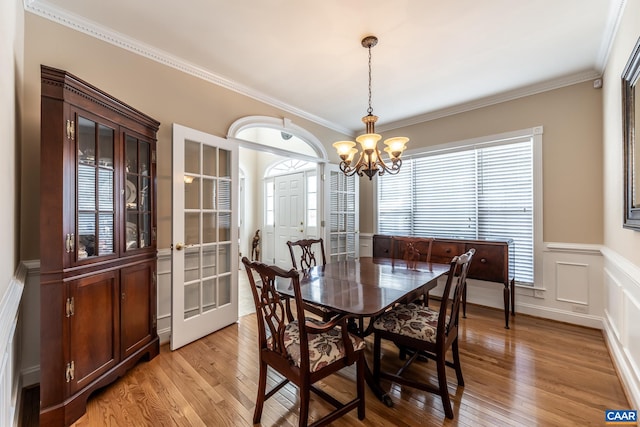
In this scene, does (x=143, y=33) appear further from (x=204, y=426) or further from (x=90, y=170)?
(x=204, y=426)

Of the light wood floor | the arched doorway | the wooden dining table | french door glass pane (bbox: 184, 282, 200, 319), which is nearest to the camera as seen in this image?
the wooden dining table

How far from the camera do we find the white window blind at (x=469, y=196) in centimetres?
336

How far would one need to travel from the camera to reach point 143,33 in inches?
89.4

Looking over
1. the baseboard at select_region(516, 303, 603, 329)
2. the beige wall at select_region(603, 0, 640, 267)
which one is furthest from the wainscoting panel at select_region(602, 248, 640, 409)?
the baseboard at select_region(516, 303, 603, 329)

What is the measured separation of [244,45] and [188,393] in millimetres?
2804

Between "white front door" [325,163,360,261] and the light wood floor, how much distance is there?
2129 millimetres

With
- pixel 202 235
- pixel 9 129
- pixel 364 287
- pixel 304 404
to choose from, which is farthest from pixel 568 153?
pixel 9 129

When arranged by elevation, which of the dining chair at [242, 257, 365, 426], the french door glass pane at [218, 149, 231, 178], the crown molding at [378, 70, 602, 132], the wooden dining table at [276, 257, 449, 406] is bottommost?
the dining chair at [242, 257, 365, 426]

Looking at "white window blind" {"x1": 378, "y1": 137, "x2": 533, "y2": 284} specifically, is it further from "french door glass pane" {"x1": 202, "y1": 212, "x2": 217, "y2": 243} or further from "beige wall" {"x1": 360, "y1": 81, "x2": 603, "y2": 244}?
"french door glass pane" {"x1": 202, "y1": 212, "x2": 217, "y2": 243}

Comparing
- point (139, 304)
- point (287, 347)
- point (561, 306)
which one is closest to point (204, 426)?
point (287, 347)

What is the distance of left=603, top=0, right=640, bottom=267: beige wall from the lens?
1.81 m

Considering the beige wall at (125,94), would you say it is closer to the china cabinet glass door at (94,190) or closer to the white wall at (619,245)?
the china cabinet glass door at (94,190)

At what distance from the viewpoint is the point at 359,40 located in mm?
2340

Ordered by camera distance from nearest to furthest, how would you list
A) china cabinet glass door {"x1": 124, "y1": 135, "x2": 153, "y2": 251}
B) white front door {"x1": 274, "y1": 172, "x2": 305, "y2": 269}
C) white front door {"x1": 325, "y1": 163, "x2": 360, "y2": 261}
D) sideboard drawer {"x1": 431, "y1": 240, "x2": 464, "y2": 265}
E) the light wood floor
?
the light wood floor, china cabinet glass door {"x1": 124, "y1": 135, "x2": 153, "y2": 251}, sideboard drawer {"x1": 431, "y1": 240, "x2": 464, "y2": 265}, white front door {"x1": 325, "y1": 163, "x2": 360, "y2": 261}, white front door {"x1": 274, "y1": 172, "x2": 305, "y2": 269}
